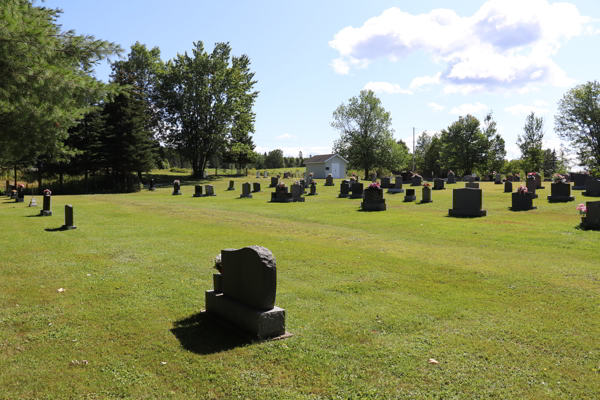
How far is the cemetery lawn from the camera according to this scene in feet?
14.2

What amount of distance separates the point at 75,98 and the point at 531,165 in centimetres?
7142

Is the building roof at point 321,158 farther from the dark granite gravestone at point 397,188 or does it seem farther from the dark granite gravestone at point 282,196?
the dark granite gravestone at point 282,196

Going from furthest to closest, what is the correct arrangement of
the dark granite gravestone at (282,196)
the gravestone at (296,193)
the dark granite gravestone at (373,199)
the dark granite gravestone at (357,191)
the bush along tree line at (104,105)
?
the dark granite gravestone at (357,191) → the gravestone at (296,193) → the dark granite gravestone at (282,196) → the dark granite gravestone at (373,199) → the bush along tree line at (104,105)

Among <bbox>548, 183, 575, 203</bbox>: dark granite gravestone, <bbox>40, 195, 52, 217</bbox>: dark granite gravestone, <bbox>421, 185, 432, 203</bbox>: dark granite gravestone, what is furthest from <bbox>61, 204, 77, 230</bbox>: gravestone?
<bbox>548, 183, 575, 203</bbox>: dark granite gravestone

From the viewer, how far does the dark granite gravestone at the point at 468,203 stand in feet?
62.6

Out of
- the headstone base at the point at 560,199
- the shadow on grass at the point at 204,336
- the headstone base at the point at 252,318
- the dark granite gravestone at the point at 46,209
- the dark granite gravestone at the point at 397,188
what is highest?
the dark granite gravestone at the point at 397,188

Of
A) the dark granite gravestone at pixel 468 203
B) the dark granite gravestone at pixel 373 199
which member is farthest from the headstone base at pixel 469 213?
the dark granite gravestone at pixel 373 199

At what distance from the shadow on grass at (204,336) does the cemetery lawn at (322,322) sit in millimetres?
29

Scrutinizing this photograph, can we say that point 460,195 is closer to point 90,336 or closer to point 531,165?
point 90,336

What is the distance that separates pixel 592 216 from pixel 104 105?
34.8 meters

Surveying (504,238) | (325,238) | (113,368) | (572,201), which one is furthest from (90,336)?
(572,201)

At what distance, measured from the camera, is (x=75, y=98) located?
8.95 meters

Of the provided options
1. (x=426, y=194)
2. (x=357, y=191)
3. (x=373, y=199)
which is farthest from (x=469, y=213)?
(x=357, y=191)

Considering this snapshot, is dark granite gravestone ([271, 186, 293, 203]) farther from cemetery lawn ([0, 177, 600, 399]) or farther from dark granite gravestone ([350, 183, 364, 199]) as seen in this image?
cemetery lawn ([0, 177, 600, 399])
